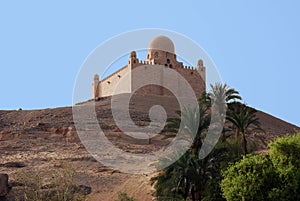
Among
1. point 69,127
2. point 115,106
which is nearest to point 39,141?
point 69,127

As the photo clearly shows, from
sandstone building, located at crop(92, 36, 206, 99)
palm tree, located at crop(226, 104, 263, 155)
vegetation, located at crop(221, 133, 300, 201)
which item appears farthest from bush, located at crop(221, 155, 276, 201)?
sandstone building, located at crop(92, 36, 206, 99)

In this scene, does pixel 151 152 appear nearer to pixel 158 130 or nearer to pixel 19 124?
pixel 158 130

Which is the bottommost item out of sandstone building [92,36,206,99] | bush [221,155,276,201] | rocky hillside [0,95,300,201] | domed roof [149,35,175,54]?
bush [221,155,276,201]

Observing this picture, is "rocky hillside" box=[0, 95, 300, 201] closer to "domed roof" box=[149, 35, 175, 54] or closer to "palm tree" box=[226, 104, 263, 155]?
"palm tree" box=[226, 104, 263, 155]

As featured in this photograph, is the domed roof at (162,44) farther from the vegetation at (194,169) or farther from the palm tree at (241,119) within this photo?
the vegetation at (194,169)

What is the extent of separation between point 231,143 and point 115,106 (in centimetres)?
2378

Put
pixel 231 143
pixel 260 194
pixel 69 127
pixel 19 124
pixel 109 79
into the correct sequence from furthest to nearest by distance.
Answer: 1. pixel 109 79
2. pixel 19 124
3. pixel 69 127
4. pixel 231 143
5. pixel 260 194

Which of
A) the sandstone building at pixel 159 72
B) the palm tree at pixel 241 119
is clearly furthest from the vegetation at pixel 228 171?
the sandstone building at pixel 159 72

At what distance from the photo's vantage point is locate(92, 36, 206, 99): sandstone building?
5828 cm

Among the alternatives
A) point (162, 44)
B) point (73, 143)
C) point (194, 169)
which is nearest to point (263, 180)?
point (194, 169)

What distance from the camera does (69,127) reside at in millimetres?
44062

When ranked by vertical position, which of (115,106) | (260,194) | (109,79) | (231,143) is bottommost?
(260,194)

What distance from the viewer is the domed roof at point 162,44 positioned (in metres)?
62.9

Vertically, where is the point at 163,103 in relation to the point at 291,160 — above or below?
above
